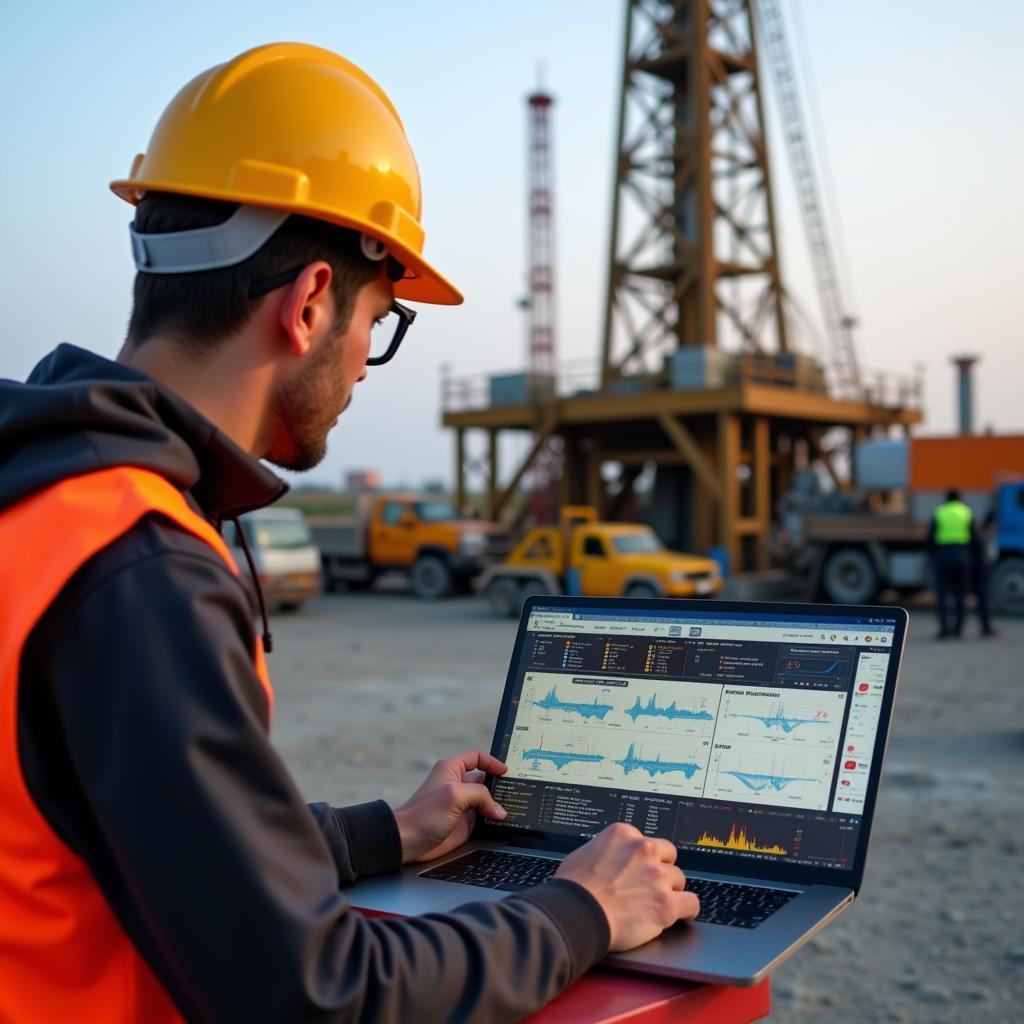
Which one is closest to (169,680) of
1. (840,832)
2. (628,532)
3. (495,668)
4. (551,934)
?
(551,934)

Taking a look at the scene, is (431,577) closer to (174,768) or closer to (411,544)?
(411,544)

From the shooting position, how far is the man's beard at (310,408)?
158 centimetres

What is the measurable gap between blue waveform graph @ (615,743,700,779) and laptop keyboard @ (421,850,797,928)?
0.20 meters

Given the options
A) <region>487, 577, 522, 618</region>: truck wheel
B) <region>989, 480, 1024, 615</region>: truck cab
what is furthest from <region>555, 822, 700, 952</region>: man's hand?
<region>989, 480, 1024, 615</region>: truck cab

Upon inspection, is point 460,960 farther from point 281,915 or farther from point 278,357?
point 278,357

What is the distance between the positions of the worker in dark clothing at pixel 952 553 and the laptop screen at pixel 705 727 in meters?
14.0

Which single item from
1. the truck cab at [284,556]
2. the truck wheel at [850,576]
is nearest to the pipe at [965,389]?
the truck wheel at [850,576]

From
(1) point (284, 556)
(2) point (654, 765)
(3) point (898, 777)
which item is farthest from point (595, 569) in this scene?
(2) point (654, 765)

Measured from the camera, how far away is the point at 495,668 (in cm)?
1327

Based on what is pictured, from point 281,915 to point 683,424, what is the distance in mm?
25281

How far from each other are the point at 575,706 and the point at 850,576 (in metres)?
18.7

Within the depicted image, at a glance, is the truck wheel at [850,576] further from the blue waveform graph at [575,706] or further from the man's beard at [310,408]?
the man's beard at [310,408]

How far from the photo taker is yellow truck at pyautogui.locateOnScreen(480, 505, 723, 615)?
1816cm

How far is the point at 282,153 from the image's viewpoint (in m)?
1.59
